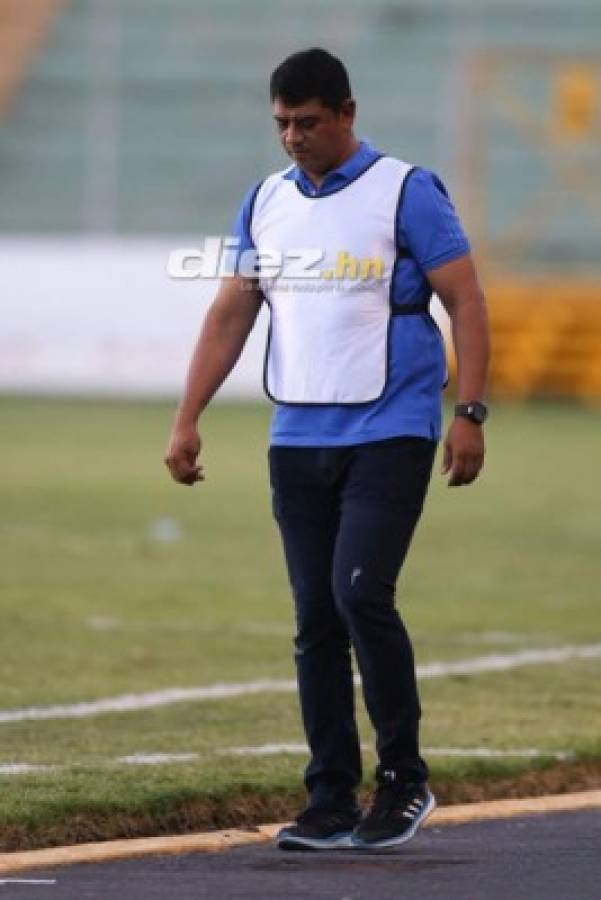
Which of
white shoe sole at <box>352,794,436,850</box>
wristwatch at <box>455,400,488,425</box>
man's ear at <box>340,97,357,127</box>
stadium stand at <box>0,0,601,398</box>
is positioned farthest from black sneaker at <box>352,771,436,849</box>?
stadium stand at <box>0,0,601,398</box>

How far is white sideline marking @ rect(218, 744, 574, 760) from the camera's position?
7801mm

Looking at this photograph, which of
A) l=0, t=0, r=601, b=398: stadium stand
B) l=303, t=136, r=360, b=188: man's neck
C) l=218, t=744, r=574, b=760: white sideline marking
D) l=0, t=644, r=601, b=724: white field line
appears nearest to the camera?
l=303, t=136, r=360, b=188: man's neck

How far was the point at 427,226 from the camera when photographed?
21.2ft

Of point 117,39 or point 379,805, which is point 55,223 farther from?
point 379,805

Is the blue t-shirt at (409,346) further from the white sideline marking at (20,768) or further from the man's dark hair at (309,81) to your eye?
the white sideline marking at (20,768)

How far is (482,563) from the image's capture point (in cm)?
1404

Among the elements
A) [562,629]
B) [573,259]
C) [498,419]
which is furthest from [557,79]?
[562,629]

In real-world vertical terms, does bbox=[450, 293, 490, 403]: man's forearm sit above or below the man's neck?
below

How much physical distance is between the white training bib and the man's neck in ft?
0.16

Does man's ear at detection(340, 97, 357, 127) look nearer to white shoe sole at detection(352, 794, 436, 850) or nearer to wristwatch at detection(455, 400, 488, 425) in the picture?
wristwatch at detection(455, 400, 488, 425)

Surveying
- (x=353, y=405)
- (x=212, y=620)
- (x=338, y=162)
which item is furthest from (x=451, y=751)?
(x=212, y=620)

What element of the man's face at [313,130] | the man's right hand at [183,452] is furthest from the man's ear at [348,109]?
the man's right hand at [183,452]

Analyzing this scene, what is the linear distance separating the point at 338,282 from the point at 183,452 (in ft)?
2.04

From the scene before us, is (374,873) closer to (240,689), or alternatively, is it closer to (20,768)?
(20,768)
